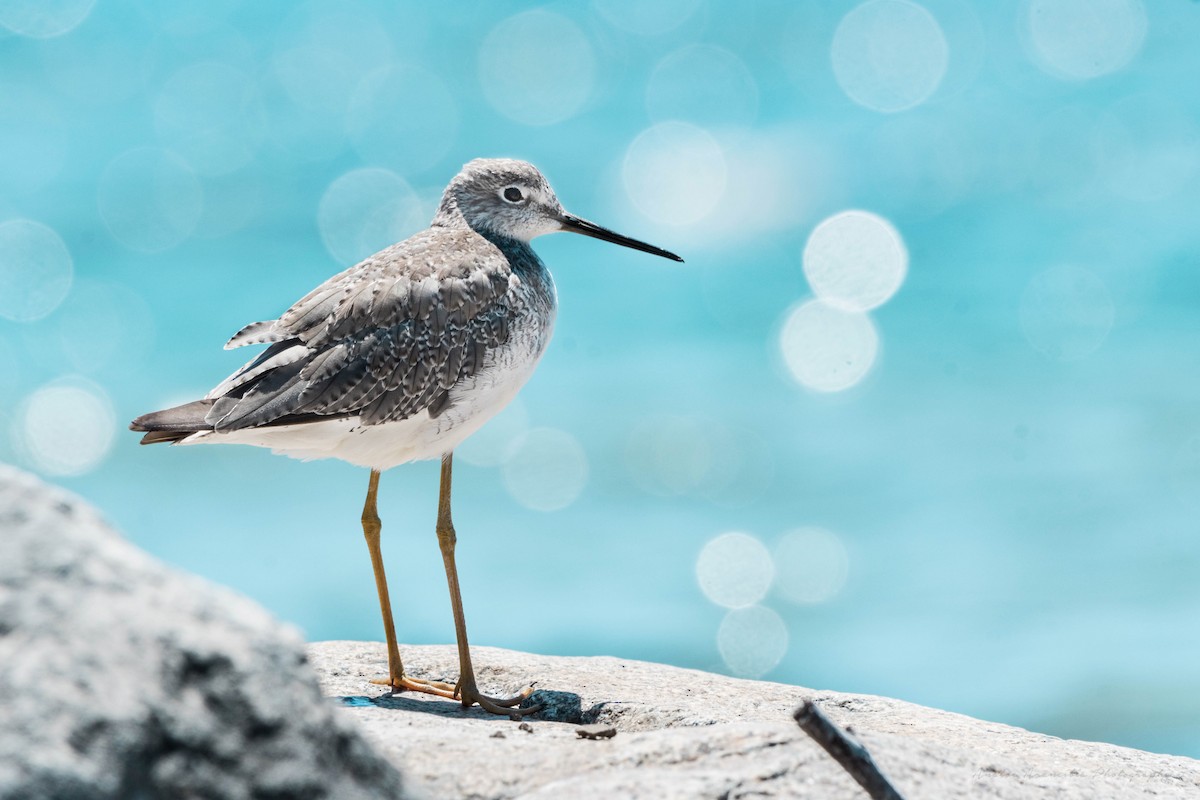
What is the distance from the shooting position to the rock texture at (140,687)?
267 centimetres

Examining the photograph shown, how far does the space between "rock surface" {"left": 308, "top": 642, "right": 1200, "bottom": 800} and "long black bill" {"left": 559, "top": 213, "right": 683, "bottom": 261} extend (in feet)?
10.9

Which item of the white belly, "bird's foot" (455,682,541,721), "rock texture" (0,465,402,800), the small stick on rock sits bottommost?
"rock texture" (0,465,402,800)

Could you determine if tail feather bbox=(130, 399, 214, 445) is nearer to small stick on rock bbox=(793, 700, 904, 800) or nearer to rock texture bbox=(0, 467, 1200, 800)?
rock texture bbox=(0, 467, 1200, 800)

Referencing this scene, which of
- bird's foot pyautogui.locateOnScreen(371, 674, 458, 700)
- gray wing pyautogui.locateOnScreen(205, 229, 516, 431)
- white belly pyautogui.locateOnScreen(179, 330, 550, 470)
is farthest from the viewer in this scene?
bird's foot pyautogui.locateOnScreen(371, 674, 458, 700)

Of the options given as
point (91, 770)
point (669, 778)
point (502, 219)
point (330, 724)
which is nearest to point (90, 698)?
point (91, 770)

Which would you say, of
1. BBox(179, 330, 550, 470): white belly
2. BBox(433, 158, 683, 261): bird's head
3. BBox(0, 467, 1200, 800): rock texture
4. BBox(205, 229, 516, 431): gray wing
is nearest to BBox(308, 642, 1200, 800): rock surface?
BBox(0, 467, 1200, 800): rock texture

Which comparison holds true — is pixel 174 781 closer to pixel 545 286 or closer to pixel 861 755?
pixel 861 755

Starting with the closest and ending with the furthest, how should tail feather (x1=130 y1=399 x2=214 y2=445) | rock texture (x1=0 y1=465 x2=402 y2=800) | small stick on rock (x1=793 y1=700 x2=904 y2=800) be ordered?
rock texture (x1=0 y1=465 x2=402 y2=800), small stick on rock (x1=793 y1=700 x2=904 y2=800), tail feather (x1=130 y1=399 x2=214 y2=445)

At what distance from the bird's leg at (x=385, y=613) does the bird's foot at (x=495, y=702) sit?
0.28 metres

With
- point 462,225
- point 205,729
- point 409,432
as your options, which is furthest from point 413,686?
point 205,729

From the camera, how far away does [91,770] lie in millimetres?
2621

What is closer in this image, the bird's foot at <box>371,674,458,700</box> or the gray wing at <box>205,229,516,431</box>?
the gray wing at <box>205,229,516,431</box>

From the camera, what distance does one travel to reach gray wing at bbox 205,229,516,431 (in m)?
6.95

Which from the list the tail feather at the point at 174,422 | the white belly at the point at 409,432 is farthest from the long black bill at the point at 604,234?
the tail feather at the point at 174,422
